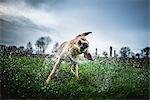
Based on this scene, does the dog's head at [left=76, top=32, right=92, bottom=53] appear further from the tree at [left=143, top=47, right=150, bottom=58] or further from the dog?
the tree at [left=143, top=47, right=150, bottom=58]

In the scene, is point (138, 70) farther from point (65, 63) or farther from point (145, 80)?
point (65, 63)

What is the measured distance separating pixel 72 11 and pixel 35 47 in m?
0.64

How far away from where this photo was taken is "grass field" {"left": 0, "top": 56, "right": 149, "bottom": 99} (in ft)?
12.3

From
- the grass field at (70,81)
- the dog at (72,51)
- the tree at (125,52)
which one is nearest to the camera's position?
the grass field at (70,81)

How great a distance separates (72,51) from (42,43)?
383 mm

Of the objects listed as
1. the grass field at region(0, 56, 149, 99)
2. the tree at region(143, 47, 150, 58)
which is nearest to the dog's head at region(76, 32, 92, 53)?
the grass field at region(0, 56, 149, 99)

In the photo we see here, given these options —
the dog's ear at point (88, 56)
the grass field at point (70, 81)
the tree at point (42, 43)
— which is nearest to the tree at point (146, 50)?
the grass field at point (70, 81)

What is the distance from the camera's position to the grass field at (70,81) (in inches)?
148

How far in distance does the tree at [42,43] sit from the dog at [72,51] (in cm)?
16

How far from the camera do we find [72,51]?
3893 mm

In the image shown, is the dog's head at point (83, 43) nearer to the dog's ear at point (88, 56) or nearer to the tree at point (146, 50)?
the dog's ear at point (88, 56)

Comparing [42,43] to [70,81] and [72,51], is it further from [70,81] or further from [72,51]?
[70,81]

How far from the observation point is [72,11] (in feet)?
13.0

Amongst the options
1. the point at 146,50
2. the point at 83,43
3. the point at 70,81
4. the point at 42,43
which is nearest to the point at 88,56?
the point at 83,43
